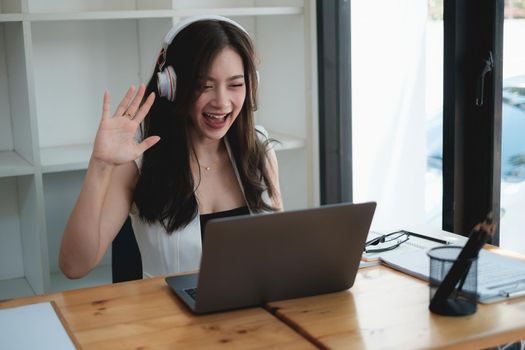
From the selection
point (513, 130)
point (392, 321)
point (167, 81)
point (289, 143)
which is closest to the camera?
point (392, 321)

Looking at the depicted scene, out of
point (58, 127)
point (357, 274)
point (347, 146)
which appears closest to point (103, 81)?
point (58, 127)

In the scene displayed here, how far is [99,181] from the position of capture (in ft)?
6.33

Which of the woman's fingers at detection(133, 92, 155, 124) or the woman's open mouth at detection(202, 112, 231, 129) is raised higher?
the woman's fingers at detection(133, 92, 155, 124)

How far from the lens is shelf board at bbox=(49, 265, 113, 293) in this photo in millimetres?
2912

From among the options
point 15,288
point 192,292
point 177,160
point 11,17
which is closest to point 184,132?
point 177,160

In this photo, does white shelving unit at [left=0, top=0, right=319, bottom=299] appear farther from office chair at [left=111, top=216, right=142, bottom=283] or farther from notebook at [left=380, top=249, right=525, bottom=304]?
notebook at [left=380, top=249, right=525, bottom=304]

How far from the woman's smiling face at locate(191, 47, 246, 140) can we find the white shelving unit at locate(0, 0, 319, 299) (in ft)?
2.32

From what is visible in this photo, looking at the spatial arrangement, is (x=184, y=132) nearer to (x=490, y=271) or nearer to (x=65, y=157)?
(x=65, y=157)

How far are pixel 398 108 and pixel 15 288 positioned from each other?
1575 mm

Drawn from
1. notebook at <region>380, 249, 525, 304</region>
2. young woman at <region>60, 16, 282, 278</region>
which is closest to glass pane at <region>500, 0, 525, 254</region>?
notebook at <region>380, 249, 525, 304</region>

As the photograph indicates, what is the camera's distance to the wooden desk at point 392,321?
55.1 inches

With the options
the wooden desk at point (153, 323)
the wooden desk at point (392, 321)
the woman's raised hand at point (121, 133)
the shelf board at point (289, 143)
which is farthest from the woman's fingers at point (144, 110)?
the shelf board at point (289, 143)

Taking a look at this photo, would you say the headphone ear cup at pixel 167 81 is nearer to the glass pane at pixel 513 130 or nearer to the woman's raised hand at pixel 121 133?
the woman's raised hand at pixel 121 133

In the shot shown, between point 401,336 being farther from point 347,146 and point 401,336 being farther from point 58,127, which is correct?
point 58,127
